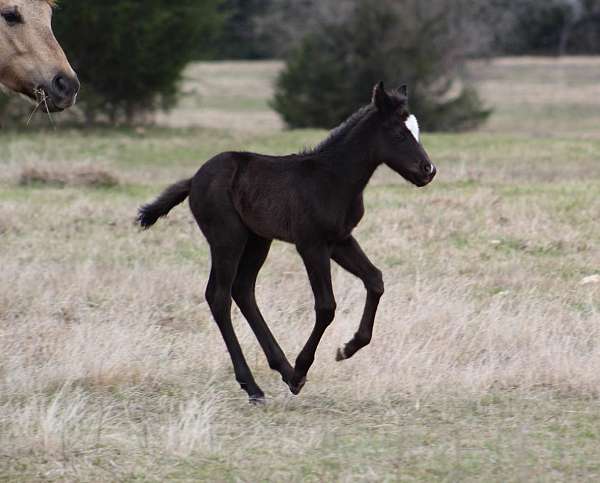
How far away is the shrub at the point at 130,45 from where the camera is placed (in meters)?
27.8

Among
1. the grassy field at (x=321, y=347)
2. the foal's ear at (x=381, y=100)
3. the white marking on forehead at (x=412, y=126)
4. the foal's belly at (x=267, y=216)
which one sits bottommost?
the grassy field at (x=321, y=347)

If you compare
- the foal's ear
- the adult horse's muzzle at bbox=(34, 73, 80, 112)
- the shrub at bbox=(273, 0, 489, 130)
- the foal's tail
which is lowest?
→ the shrub at bbox=(273, 0, 489, 130)

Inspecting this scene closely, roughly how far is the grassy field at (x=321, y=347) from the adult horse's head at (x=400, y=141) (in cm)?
134

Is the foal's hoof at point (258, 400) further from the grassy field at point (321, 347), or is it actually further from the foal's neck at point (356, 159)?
the foal's neck at point (356, 159)

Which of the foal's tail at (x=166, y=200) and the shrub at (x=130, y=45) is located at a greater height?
the foal's tail at (x=166, y=200)

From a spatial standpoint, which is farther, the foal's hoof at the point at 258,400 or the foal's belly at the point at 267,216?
the foal's hoof at the point at 258,400

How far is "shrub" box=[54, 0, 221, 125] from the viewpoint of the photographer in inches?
1094

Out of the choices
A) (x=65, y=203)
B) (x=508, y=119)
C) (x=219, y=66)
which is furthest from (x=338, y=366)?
(x=219, y=66)

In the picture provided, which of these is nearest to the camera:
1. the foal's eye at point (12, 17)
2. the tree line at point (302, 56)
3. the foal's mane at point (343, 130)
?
the foal's mane at point (343, 130)

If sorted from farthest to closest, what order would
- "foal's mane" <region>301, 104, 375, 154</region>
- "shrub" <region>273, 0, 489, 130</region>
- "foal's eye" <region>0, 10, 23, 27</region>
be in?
"shrub" <region>273, 0, 489, 130</region> → "foal's eye" <region>0, 10, 23, 27</region> → "foal's mane" <region>301, 104, 375, 154</region>

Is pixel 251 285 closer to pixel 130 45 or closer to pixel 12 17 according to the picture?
pixel 12 17

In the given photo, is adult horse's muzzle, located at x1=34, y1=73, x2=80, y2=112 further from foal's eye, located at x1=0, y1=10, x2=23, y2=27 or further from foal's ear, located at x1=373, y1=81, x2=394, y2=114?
foal's ear, located at x1=373, y1=81, x2=394, y2=114

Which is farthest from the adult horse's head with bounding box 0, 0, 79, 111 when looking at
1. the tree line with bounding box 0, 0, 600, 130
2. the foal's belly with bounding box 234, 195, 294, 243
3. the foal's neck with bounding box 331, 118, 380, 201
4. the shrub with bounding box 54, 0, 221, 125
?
the shrub with bounding box 54, 0, 221, 125

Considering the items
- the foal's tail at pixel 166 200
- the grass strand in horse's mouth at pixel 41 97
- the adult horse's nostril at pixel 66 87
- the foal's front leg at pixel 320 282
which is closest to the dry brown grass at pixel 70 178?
the grass strand in horse's mouth at pixel 41 97
